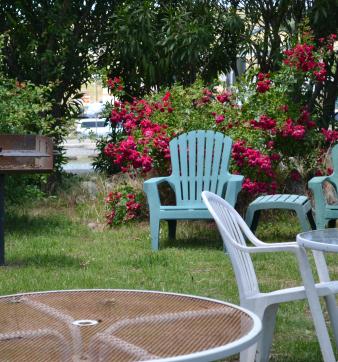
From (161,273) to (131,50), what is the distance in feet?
18.1

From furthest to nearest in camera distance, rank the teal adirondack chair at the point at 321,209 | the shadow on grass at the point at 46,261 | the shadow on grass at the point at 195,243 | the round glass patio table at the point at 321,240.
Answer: the shadow on grass at the point at 195,243
the teal adirondack chair at the point at 321,209
the shadow on grass at the point at 46,261
the round glass patio table at the point at 321,240

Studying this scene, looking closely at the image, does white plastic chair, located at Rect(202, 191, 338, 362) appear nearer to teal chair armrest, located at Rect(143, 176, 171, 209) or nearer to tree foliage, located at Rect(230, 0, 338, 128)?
teal chair armrest, located at Rect(143, 176, 171, 209)

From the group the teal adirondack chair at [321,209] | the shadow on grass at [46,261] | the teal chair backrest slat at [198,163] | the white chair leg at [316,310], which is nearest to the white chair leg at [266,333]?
the white chair leg at [316,310]

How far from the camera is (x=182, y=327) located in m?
2.71

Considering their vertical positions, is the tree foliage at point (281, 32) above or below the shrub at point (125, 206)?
above

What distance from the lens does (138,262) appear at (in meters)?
7.91

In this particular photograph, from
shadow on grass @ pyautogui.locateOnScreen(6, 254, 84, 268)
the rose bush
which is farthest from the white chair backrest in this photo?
the rose bush

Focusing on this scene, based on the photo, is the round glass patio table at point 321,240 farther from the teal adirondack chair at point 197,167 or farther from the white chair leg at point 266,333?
the teal adirondack chair at point 197,167

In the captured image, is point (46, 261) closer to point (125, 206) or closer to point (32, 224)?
point (125, 206)

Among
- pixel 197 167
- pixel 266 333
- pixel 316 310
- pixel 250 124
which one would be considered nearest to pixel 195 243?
pixel 197 167

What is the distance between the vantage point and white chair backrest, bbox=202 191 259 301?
13.7 ft

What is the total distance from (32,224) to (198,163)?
7.16 ft

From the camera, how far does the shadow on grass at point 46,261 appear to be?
305 inches

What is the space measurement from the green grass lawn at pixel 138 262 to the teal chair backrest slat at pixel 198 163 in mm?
527
